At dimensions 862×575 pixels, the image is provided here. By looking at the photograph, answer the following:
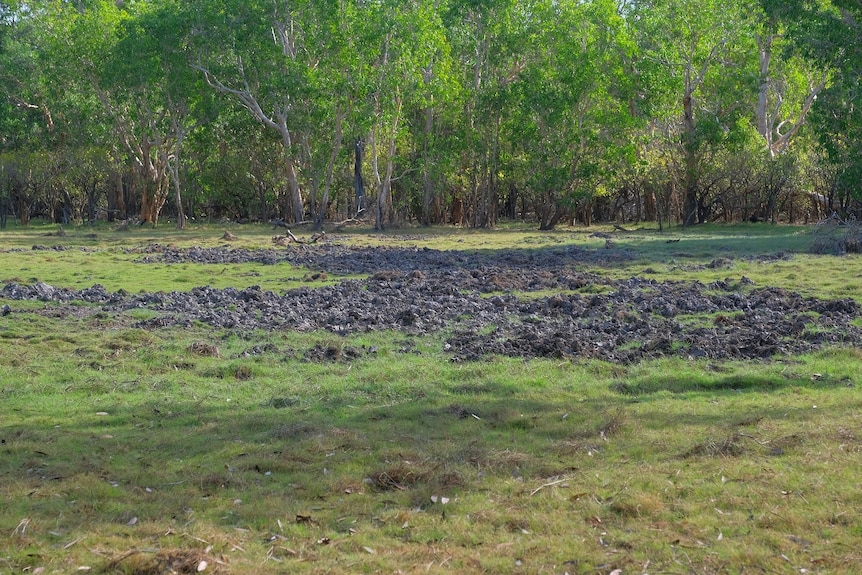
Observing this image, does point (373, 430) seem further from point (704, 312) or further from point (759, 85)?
point (759, 85)

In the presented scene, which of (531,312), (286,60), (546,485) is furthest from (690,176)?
(546,485)

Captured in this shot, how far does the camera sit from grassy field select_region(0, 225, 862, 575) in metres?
5.52

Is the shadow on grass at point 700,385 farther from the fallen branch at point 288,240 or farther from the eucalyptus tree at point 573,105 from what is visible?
the eucalyptus tree at point 573,105

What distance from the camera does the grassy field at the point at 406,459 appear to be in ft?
18.1

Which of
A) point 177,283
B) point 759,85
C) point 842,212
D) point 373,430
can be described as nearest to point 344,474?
point 373,430

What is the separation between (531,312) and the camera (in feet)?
50.8

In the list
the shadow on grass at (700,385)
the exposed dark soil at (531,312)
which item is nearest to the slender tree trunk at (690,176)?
the exposed dark soil at (531,312)

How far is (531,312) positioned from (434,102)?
30394 millimetres

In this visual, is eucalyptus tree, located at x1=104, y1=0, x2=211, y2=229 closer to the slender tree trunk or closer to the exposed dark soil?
the slender tree trunk

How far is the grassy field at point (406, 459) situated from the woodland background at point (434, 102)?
2939 centimetres

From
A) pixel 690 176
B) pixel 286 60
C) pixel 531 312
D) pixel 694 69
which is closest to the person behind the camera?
pixel 531 312

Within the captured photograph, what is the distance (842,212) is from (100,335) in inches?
1327

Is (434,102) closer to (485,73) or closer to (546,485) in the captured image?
(485,73)

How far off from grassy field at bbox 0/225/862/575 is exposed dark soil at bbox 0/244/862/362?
723 mm
